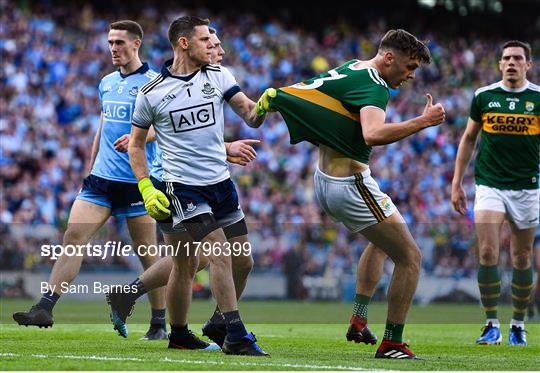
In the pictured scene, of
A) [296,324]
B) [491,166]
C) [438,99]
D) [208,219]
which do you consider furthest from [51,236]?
[438,99]

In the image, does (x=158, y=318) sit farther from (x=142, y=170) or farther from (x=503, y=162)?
(x=503, y=162)

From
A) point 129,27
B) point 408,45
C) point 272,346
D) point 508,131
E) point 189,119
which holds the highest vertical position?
point 129,27

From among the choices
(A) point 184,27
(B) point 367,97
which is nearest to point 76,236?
(A) point 184,27

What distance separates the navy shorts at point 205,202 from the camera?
8125mm

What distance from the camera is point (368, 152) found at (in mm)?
8133

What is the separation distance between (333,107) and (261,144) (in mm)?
17657

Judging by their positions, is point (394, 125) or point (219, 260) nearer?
point (394, 125)

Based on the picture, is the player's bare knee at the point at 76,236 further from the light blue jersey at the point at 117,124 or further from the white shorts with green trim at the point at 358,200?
the white shorts with green trim at the point at 358,200

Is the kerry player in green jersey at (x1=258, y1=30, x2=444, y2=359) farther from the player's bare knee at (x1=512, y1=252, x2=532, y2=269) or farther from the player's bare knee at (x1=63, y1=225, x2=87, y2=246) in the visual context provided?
the player's bare knee at (x1=512, y1=252, x2=532, y2=269)

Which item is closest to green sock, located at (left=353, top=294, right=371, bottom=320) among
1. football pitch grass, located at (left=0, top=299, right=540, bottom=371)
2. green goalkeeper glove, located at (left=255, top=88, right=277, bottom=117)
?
football pitch grass, located at (left=0, top=299, right=540, bottom=371)

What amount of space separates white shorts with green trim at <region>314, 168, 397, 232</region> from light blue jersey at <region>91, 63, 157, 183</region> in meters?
2.44

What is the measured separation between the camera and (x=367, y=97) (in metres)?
7.75

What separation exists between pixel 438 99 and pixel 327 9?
18.4 ft

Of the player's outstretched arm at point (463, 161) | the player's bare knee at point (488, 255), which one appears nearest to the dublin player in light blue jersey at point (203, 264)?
the player's outstretched arm at point (463, 161)
